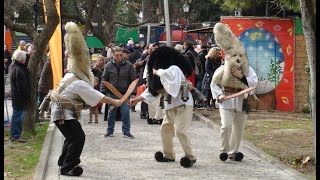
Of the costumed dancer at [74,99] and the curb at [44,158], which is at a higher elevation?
the costumed dancer at [74,99]

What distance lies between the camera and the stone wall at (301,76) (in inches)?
687

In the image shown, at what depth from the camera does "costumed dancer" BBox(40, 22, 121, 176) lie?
889 cm

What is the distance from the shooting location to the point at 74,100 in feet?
29.7

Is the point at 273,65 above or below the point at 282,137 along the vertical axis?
above

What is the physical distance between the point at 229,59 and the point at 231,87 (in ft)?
1.42

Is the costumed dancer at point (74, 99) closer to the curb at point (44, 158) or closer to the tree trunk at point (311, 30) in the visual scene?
the curb at point (44, 158)

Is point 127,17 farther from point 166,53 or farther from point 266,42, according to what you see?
point 166,53

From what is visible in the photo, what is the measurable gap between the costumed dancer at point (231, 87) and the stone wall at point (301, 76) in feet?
24.4

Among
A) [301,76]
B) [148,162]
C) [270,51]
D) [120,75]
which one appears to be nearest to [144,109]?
[120,75]

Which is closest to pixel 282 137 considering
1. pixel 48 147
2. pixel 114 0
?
pixel 48 147

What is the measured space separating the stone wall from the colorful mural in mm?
119

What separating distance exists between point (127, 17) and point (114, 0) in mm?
16174

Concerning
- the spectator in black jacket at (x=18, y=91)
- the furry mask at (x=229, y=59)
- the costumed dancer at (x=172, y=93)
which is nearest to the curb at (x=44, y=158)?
the spectator in black jacket at (x=18, y=91)

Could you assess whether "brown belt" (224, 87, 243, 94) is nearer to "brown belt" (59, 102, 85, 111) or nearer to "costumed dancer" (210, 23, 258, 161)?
"costumed dancer" (210, 23, 258, 161)
